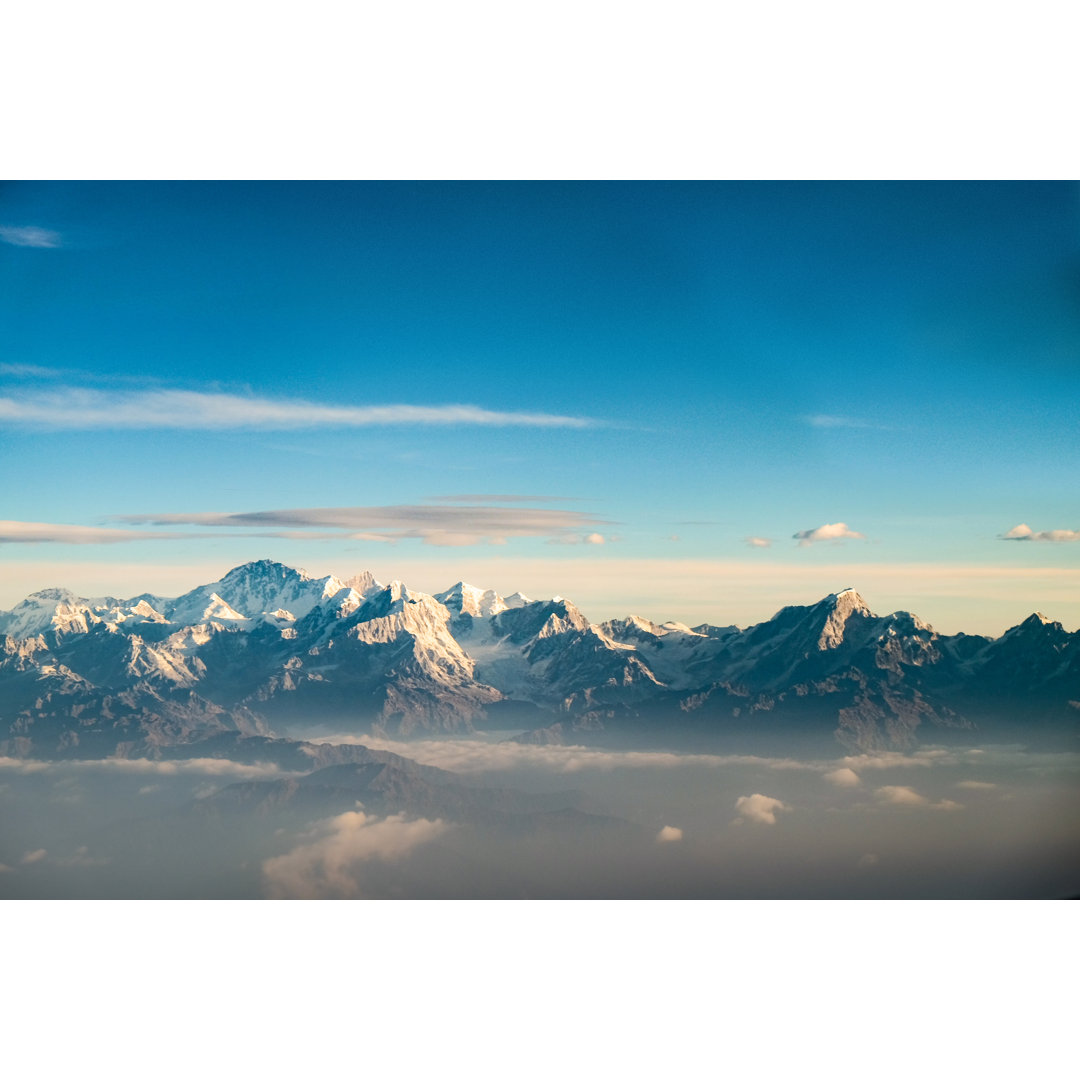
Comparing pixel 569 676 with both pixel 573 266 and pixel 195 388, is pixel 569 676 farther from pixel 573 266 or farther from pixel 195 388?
pixel 195 388

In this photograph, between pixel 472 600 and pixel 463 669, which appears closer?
pixel 472 600

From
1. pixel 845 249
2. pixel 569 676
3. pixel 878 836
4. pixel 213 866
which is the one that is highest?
pixel 845 249

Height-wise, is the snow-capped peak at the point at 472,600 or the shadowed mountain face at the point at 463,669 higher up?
the snow-capped peak at the point at 472,600

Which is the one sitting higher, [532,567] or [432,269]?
[432,269]

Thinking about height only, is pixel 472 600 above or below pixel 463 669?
above

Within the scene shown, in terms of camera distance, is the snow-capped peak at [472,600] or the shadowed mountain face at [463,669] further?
the snow-capped peak at [472,600]

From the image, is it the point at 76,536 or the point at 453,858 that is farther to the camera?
the point at 76,536

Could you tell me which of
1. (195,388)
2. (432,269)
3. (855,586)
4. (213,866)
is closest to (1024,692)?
(855,586)
